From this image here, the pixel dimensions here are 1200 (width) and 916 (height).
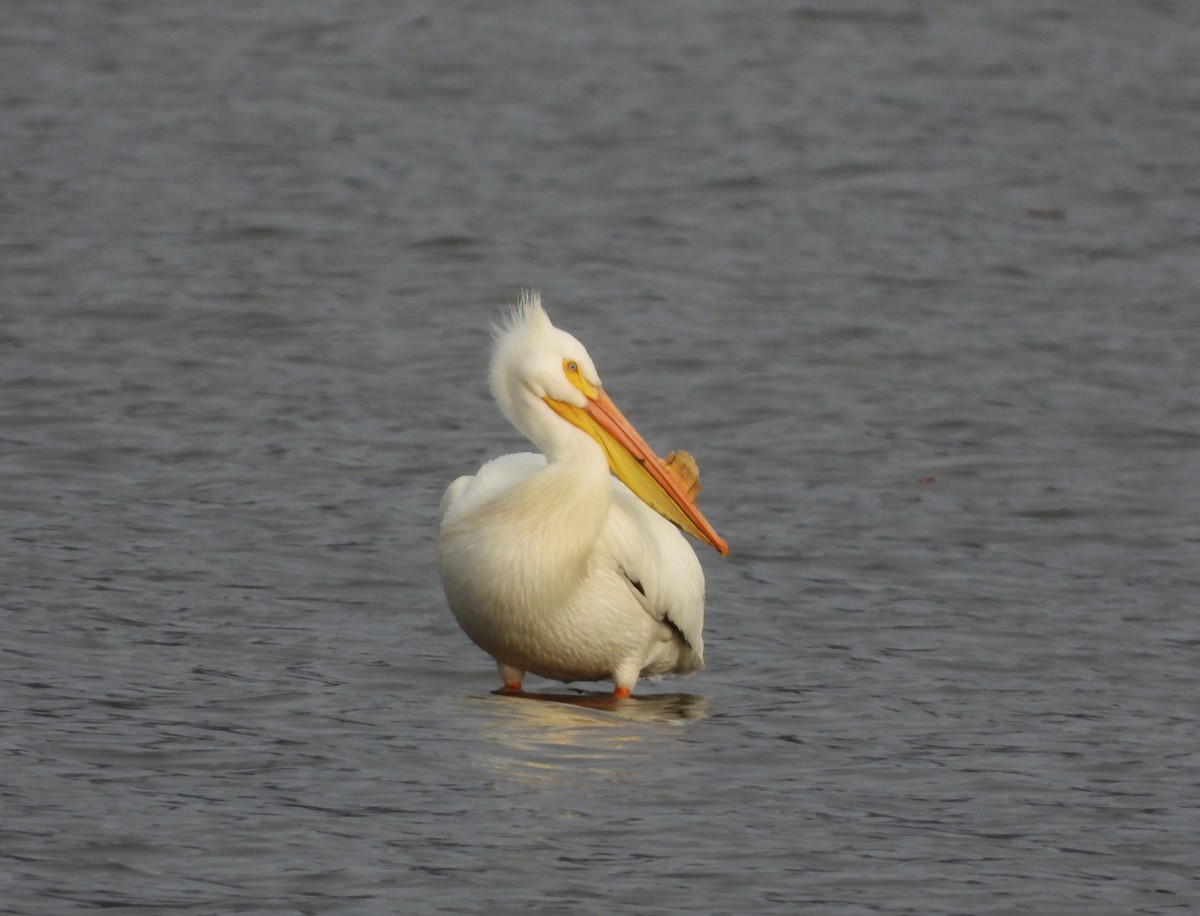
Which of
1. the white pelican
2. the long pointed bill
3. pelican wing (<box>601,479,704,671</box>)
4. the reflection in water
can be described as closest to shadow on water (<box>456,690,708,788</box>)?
the reflection in water

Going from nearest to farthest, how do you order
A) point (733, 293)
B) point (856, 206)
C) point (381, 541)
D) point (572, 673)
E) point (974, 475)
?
point (572, 673) → point (381, 541) → point (974, 475) → point (733, 293) → point (856, 206)

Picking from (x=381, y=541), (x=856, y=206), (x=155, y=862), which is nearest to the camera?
(x=155, y=862)

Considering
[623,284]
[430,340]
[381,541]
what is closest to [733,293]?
[623,284]

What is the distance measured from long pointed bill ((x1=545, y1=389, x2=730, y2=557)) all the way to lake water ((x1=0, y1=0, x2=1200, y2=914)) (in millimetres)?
541

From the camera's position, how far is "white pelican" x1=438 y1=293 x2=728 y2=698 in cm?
622

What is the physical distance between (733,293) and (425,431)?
8.96 feet

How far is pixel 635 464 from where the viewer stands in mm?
6617

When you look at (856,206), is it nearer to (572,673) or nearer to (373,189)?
(373,189)

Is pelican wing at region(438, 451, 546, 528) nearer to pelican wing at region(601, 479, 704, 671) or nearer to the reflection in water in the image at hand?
pelican wing at region(601, 479, 704, 671)

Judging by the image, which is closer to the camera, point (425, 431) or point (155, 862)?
point (155, 862)

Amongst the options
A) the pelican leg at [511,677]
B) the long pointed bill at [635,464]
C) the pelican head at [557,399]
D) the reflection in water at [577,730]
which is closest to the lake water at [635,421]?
the reflection in water at [577,730]

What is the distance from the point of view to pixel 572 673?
653 centimetres

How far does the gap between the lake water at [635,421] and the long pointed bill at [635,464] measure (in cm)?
54

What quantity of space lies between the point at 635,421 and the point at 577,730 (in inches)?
148
